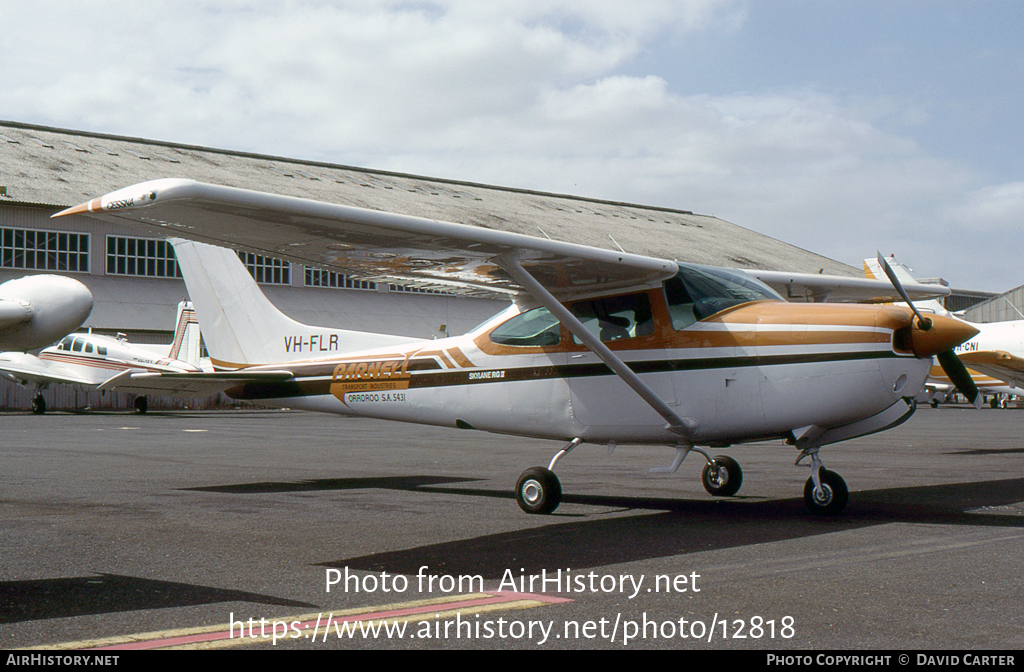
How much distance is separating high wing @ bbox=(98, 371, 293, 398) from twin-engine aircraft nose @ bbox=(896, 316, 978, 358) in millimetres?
7048

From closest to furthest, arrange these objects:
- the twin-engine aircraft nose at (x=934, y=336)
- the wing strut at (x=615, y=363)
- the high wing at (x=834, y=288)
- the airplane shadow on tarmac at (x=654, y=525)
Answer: the airplane shadow on tarmac at (x=654, y=525), the twin-engine aircraft nose at (x=934, y=336), the wing strut at (x=615, y=363), the high wing at (x=834, y=288)

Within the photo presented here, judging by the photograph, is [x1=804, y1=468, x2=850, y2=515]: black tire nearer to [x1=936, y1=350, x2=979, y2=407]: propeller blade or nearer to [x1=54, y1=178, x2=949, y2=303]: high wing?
[x1=936, y1=350, x2=979, y2=407]: propeller blade

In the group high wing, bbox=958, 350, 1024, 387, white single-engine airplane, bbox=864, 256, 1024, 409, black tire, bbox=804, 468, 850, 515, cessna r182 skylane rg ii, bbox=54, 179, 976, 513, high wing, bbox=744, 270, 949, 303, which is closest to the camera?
cessna r182 skylane rg ii, bbox=54, 179, 976, 513

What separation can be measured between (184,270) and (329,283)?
34796 mm

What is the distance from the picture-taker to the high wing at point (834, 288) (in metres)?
10.7

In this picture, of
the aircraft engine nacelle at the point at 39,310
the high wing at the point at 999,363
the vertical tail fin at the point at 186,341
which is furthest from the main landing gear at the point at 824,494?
the vertical tail fin at the point at 186,341

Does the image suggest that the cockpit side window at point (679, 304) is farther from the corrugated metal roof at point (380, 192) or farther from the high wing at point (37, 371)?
the high wing at point (37, 371)

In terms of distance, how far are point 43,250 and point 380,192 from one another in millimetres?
17326

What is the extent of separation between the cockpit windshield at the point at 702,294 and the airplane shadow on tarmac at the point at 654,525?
6.07 feet

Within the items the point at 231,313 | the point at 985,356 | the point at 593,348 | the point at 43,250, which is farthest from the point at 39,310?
the point at 43,250

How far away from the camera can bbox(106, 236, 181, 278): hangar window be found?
1624 inches

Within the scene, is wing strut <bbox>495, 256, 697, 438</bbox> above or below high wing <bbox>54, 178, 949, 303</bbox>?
below

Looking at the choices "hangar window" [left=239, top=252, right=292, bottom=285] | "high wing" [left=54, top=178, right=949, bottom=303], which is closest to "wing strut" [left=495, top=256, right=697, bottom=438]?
"high wing" [left=54, top=178, right=949, bottom=303]

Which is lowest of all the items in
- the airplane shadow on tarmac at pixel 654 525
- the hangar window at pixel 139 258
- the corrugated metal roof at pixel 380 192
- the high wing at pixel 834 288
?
the airplane shadow on tarmac at pixel 654 525
